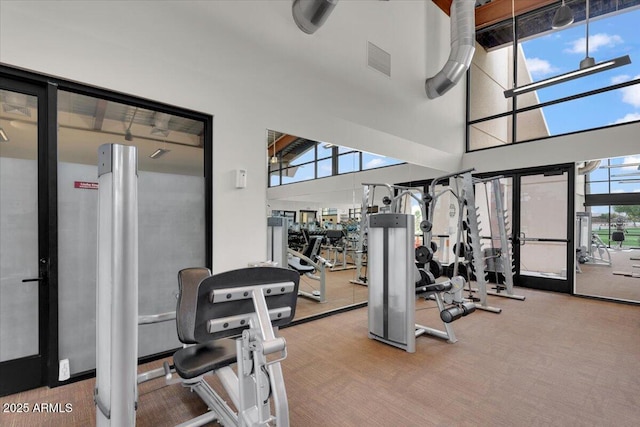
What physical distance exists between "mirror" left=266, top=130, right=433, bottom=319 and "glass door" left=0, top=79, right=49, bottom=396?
2.21 meters

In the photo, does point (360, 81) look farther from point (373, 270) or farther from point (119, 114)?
point (119, 114)

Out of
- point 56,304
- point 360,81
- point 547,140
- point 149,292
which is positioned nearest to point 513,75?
point 547,140

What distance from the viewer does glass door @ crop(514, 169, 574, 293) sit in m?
5.46

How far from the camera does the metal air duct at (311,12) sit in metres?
3.48

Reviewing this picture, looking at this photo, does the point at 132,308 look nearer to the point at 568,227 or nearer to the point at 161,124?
the point at 161,124

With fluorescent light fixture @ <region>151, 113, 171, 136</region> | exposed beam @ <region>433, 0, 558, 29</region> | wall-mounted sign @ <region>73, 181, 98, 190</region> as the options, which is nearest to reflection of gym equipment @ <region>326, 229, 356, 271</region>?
fluorescent light fixture @ <region>151, 113, 171, 136</region>

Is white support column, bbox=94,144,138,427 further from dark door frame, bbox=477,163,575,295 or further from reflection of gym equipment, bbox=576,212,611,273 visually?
reflection of gym equipment, bbox=576,212,611,273

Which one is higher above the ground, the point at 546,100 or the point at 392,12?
the point at 392,12

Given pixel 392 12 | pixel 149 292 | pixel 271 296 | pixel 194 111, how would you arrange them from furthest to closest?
pixel 392 12, pixel 194 111, pixel 149 292, pixel 271 296

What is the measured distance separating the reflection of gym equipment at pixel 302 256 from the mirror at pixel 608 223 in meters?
4.63

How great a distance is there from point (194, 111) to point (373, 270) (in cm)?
251

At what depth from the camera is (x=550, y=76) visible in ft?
17.3

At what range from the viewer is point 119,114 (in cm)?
269

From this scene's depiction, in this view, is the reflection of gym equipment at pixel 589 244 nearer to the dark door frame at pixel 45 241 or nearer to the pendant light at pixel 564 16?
the pendant light at pixel 564 16
